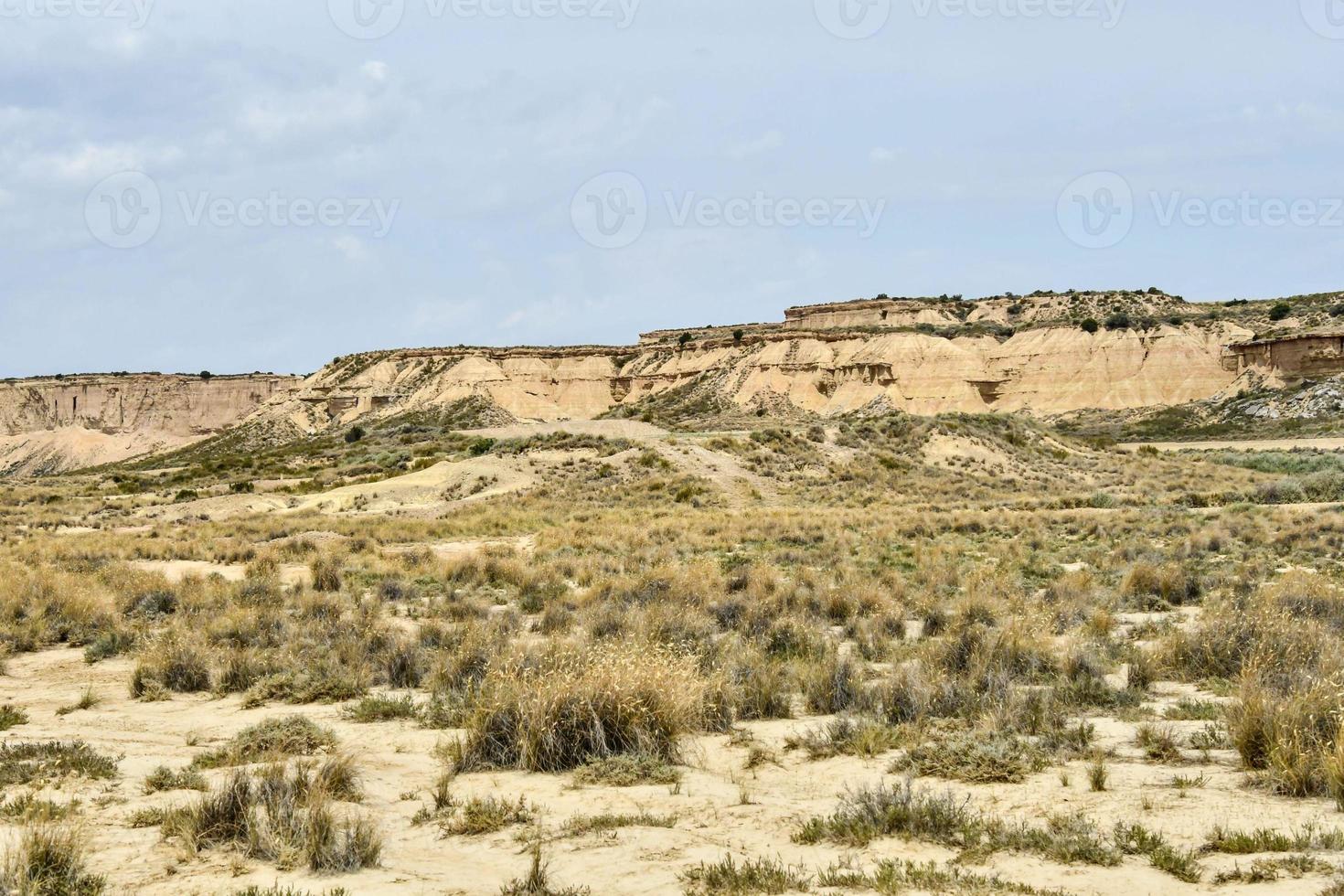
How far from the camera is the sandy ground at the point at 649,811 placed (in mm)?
5676

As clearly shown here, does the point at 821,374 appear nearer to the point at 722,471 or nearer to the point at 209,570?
the point at 722,471

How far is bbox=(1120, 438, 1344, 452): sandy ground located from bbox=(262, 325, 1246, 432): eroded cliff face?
14.6m

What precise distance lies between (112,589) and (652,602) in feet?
29.8

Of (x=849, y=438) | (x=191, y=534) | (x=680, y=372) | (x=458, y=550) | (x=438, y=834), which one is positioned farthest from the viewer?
(x=680, y=372)

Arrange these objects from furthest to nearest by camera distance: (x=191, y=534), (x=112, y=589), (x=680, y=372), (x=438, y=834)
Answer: (x=680, y=372) → (x=191, y=534) → (x=112, y=589) → (x=438, y=834)

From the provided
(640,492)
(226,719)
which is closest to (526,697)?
(226,719)

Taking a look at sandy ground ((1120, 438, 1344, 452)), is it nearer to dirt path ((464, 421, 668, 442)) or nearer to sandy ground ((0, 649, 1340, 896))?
dirt path ((464, 421, 668, 442))

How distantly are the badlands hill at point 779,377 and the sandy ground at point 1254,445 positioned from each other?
491 inches

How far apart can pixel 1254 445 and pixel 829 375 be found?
34.8m

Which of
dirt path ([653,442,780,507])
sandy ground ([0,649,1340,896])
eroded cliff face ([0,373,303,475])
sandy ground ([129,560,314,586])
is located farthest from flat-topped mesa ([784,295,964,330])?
sandy ground ([0,649,1340,896])

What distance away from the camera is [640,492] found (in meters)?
37.5

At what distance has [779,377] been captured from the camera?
3403 inches

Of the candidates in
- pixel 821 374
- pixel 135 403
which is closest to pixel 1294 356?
pixel 821 374

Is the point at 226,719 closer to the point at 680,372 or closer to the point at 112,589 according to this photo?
the point at 112,589
